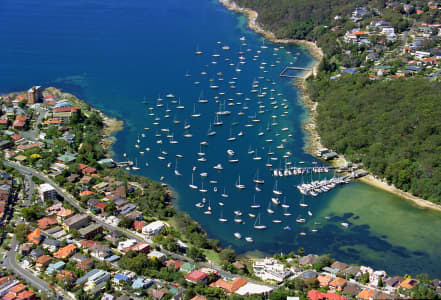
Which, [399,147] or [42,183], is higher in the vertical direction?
[399,147]

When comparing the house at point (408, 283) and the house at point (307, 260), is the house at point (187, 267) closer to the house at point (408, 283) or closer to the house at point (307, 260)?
the house at point (307, 260)

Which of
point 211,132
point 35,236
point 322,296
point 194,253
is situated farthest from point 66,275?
point 211,132

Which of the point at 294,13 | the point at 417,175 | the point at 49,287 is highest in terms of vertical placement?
the point at 294,13

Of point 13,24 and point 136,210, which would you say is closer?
point 136,210

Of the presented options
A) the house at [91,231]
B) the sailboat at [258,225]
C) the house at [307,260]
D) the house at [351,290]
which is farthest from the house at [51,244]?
the house at [351,290]

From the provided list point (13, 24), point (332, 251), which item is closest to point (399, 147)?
point (332, 251)

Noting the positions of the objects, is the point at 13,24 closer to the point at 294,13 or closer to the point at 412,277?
the point at 294,13

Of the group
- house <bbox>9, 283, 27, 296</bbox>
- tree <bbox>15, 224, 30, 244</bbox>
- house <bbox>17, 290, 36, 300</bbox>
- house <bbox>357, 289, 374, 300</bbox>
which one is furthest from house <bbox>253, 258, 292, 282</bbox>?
tree <bbox>15, 224, 30, 244</bbox>

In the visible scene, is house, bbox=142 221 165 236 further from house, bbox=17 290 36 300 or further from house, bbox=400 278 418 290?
house, bbox=400 278 418 290
